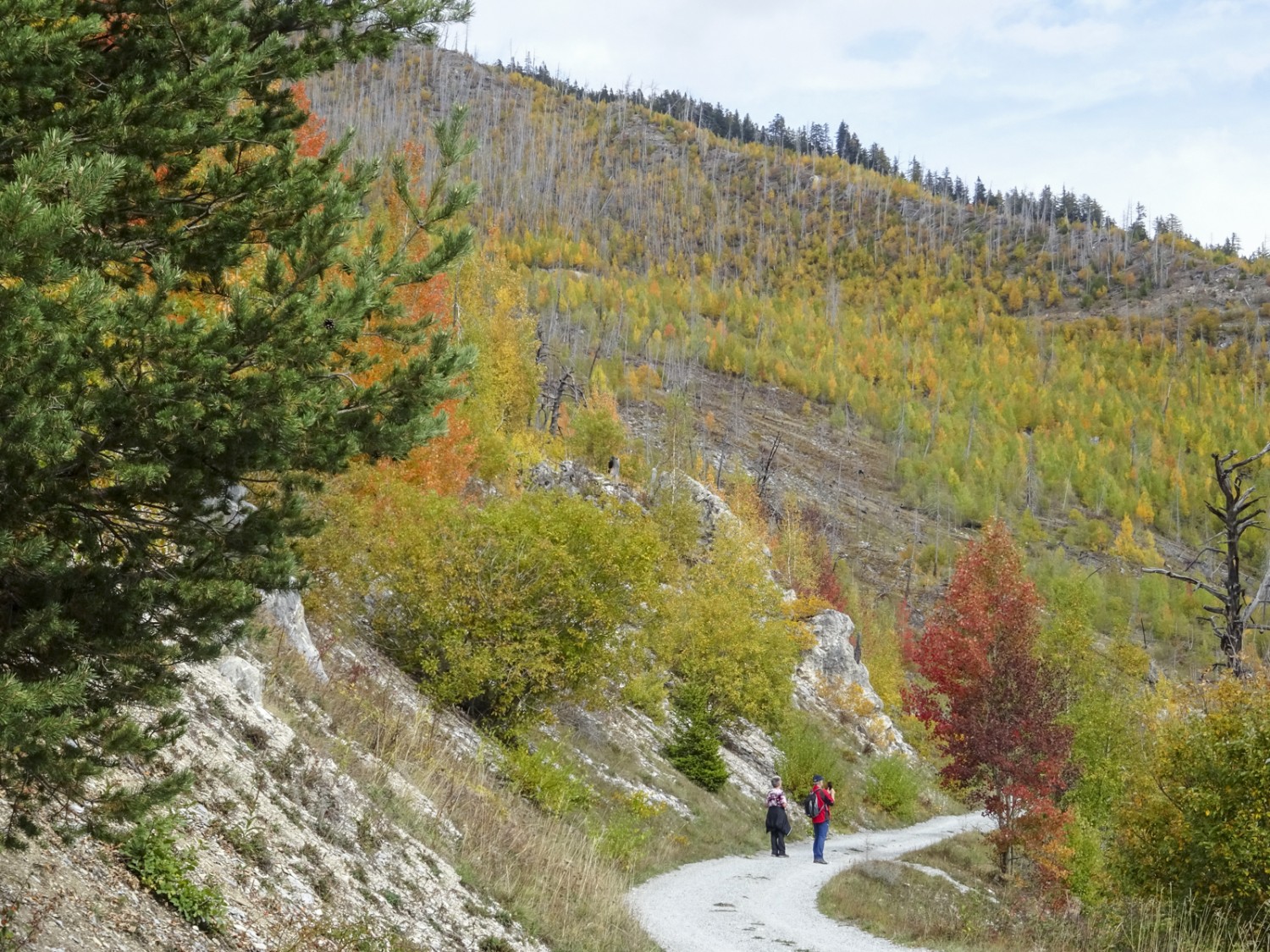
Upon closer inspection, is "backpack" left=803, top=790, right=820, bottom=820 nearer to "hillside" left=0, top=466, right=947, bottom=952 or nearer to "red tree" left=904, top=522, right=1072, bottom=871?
"red tree" left=904, top=522, right=1072, bottom=871

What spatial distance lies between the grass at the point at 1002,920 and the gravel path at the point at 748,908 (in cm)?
63

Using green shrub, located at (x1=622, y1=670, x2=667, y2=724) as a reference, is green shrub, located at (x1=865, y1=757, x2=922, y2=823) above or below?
below

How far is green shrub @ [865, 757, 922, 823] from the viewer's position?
120 feet

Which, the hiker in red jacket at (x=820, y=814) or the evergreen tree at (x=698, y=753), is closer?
the hiker in red jacket at (x=820, y=814)

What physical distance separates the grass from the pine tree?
11145 mm

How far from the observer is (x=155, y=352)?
4199 mm

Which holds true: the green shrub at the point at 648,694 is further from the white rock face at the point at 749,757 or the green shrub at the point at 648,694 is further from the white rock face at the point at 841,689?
the white rock face at the point at 841,689

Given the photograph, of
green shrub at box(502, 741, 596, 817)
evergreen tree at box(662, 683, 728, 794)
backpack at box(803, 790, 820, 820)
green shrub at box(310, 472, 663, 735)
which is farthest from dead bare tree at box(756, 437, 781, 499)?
green shrub at box(502, 741, 596, 817)

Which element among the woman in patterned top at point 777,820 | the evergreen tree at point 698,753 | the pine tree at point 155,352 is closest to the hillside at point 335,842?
the pine tree at point 155,352

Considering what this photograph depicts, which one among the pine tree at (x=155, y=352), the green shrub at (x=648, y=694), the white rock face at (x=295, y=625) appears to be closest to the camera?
the pine tree at (x=155, y=352)

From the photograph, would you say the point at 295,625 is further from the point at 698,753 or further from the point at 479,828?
the point at 698,753

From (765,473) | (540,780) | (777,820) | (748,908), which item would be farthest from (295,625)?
(765,473)

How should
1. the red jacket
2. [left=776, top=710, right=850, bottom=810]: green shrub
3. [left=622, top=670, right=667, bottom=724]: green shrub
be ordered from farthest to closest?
[left=776, top=710, right=850, bottom=810]: green shrub, [left=622, top=670, right=667, bottom=724]: green shrub, the red jacket

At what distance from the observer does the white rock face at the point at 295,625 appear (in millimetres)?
13602
